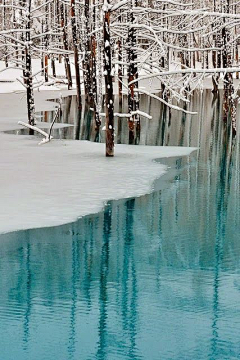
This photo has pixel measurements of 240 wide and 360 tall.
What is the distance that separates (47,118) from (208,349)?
29186 mm

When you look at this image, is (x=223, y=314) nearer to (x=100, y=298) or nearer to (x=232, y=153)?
(x=100, y=298)

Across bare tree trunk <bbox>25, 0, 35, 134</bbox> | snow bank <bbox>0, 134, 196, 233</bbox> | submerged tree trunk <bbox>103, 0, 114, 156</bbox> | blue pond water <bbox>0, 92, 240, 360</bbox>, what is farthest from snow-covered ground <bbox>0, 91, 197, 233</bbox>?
bare tree trunk <bbox>25, 0, 35, 134</bbox>

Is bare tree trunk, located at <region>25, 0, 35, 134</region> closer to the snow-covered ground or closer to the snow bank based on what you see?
the snow-covered ground

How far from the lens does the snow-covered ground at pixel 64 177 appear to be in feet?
48.9

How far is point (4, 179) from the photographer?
59.5 feet

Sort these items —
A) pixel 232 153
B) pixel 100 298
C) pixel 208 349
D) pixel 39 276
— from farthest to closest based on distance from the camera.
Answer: pixel 232 153, pixel 39 276, pixel 100 298, pixel 208 349

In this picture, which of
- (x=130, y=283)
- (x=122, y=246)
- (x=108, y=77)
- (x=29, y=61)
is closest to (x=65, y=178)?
(x=108, y=77)

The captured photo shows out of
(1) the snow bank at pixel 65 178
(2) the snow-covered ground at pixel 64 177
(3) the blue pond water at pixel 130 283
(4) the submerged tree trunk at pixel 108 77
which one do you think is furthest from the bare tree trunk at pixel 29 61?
(3) the blue pond water at pixel 130 283

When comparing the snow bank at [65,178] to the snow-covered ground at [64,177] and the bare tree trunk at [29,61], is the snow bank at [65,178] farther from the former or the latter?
the bare tree trunk at [29,61]

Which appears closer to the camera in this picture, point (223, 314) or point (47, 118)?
point (223, 314)

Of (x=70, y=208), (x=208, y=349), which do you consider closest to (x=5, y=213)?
(x=70, y=208)

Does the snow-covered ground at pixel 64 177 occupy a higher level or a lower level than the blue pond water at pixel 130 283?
higher

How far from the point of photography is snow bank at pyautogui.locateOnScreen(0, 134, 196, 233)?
14.9 m

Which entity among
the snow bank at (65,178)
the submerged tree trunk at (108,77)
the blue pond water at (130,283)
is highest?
the submerged tree trunk at (108,77)
